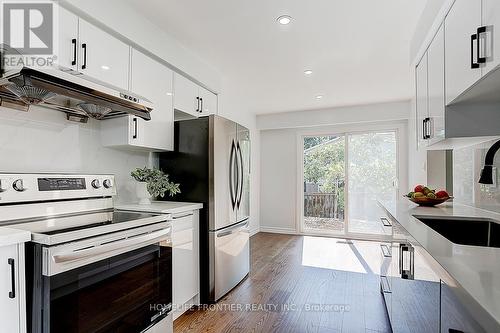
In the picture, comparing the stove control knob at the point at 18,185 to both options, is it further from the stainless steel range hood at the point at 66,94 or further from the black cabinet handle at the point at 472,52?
the black cabinet handle at the point at 472,52

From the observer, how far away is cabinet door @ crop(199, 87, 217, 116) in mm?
3057

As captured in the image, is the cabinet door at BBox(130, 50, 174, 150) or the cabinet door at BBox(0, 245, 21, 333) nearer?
the cabinet door at BBox(0, 245, 21, 333)

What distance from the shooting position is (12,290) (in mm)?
1122

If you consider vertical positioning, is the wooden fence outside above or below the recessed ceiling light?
below

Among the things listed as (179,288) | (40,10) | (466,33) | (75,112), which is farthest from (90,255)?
(466,33)

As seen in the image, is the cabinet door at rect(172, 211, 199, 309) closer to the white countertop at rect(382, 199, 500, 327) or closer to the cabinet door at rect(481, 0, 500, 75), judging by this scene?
the white countertop at rect(382, 199, 500, 327)

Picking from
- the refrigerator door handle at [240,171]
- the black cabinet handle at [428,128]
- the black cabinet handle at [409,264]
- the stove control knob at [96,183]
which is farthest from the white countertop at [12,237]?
the black cabinet handle at [428,128]

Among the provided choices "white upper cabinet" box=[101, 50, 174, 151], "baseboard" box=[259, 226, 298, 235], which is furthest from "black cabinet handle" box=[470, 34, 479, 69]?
"baseboard" box=[259, 226, 298, 235]

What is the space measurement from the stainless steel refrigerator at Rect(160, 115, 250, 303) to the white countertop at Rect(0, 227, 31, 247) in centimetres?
141

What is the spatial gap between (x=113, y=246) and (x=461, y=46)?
2.18 meters

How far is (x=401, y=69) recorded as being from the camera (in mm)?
3250

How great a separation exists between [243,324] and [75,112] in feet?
6.74

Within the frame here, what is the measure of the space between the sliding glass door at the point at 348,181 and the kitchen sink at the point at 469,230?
3188mm

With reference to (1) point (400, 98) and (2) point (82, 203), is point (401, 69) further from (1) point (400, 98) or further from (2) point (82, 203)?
(2) point (82, 203)
